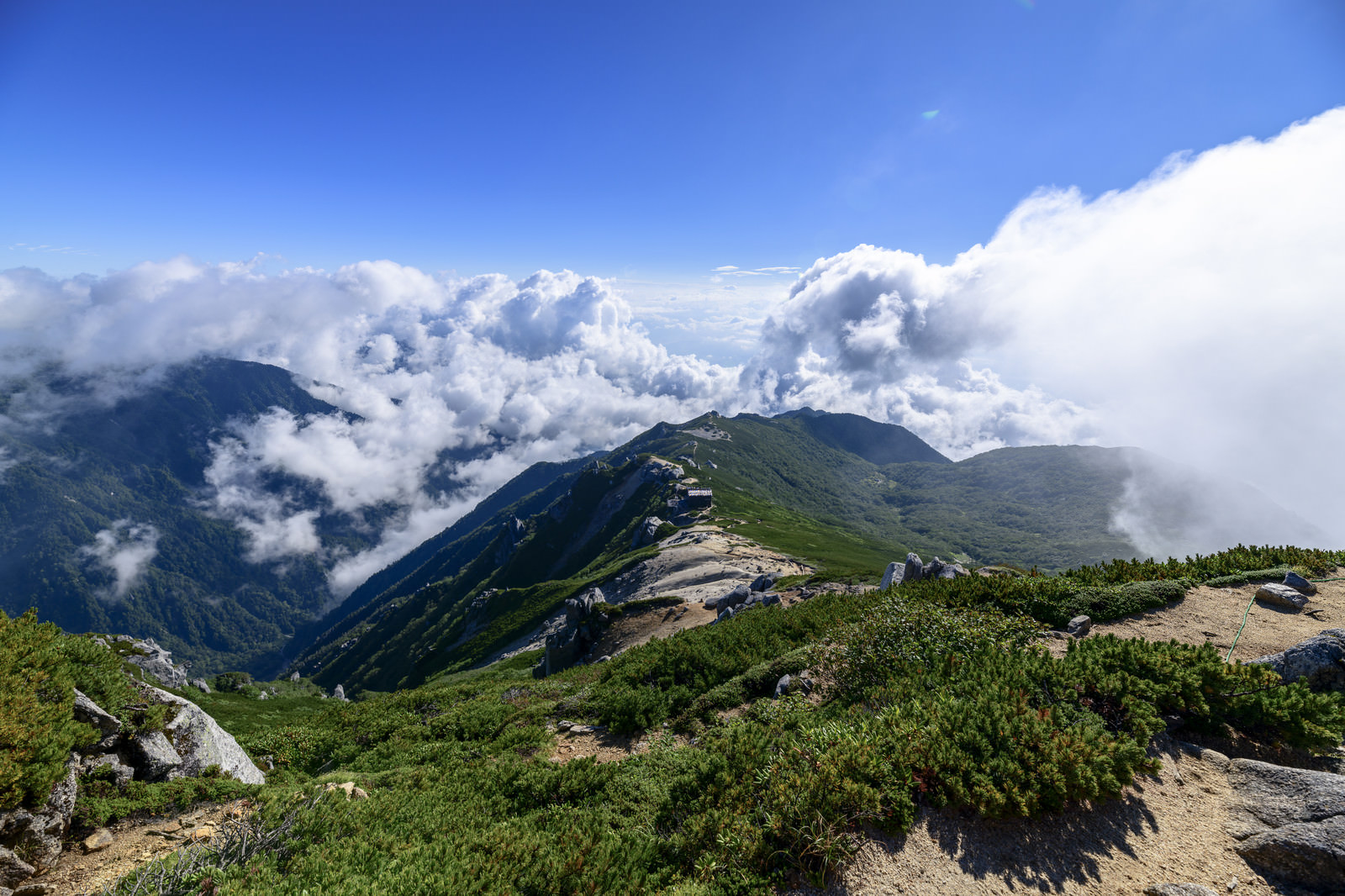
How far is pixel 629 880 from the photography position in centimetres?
941

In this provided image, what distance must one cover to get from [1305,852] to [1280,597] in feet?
55.2

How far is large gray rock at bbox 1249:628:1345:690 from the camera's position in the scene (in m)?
13.5

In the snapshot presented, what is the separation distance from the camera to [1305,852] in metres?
8.58

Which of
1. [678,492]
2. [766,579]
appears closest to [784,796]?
[766,579]

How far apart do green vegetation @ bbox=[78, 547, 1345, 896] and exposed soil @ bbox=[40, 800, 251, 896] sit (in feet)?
4.50

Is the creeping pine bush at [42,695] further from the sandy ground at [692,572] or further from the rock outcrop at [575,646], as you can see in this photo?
the sandy ground at [692,572]

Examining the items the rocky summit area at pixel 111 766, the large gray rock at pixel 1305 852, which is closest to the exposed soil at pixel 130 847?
the rocky summit area at pixel 111 766

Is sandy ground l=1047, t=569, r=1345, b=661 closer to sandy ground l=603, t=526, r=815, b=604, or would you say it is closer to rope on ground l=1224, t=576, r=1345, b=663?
rope on ground l=1224, t=576, r=1345, b=663

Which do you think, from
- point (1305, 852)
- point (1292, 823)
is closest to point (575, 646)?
point (1292, 823)

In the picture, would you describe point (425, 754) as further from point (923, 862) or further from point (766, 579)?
point (766, 579)

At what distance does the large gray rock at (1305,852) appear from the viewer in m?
8.41

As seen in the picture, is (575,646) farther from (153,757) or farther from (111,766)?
(111,766)

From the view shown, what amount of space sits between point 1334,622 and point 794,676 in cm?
1919

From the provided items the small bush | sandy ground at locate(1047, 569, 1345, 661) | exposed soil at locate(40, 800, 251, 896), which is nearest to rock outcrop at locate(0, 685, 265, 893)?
exposed soil at locate(40, 800, 251, 896)
